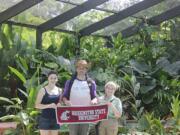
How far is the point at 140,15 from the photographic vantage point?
11.5 metres

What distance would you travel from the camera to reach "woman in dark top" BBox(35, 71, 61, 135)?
5.67 metres

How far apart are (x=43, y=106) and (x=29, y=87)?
8.39 feet

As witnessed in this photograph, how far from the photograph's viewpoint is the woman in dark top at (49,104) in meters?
5.67

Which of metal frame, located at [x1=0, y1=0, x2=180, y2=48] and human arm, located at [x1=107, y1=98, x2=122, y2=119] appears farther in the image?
metal frame, located at [x1=0, y1=0, x2=180, y2=48]

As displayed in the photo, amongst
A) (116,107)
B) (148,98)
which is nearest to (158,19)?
(148,98)

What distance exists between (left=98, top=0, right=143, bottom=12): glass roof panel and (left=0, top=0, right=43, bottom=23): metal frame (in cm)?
192

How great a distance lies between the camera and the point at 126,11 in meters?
10.8

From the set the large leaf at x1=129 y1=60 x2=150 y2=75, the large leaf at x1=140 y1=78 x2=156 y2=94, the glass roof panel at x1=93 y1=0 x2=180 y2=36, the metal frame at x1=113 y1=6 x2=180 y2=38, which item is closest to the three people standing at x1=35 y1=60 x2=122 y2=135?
the large leaf at x1=140 y1=78 x2=156 y2=94

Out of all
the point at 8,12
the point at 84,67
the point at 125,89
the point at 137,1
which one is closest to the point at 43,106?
the point at 84,67

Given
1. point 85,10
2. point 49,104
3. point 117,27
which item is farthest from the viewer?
point 117,27

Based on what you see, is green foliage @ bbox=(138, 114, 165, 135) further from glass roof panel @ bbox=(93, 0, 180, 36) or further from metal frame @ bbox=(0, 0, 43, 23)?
glass roof panel @ bbox=(93, 0, 180, 36)

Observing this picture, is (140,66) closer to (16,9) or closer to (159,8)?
(159,8)

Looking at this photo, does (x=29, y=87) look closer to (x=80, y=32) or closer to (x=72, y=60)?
(x=72, y=60)

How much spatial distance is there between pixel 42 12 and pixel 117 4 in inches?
72.8
